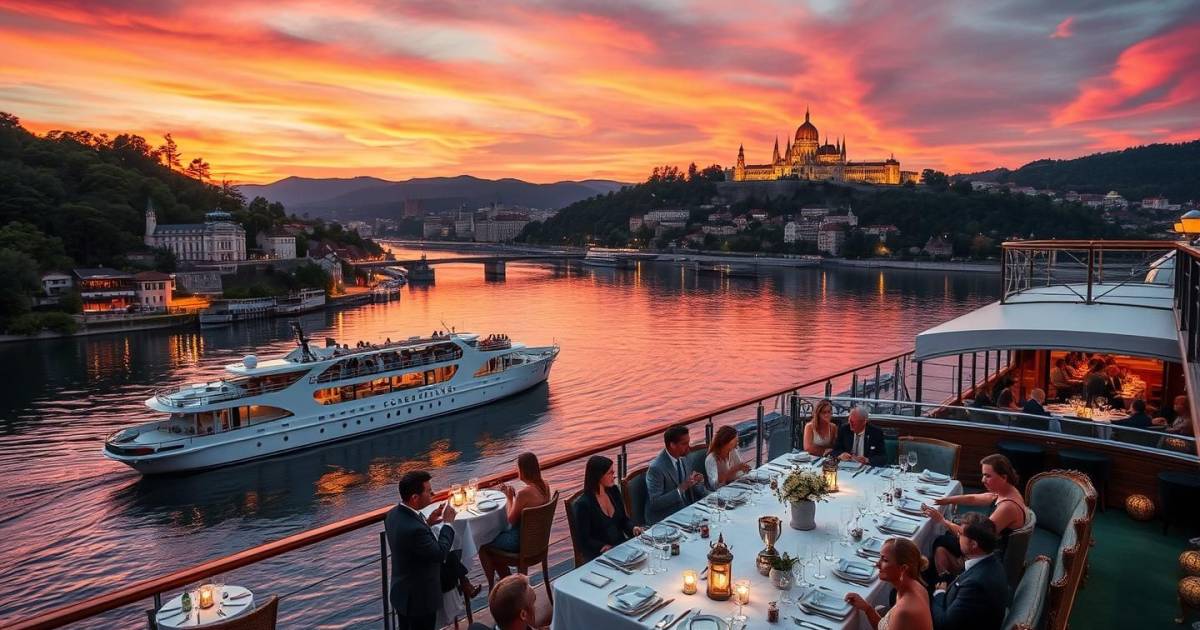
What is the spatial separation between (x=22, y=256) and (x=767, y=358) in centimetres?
4326

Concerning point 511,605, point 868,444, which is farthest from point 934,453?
point 511,605

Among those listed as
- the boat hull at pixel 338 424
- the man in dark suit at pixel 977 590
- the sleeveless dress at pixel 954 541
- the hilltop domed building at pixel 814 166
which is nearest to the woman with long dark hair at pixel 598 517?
the sleeveless dress at pixel 954 541

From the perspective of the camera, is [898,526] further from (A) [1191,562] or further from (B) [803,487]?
(A) [1191,562]

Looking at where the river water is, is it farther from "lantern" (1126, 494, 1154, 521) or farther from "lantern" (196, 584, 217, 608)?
"lantern" (1126, 494, 1154, 521)

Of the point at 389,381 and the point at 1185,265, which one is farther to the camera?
the point at 389,381

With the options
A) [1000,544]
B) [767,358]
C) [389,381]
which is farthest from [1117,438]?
[767,358]

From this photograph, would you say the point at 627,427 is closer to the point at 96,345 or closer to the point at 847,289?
the point at 96,345

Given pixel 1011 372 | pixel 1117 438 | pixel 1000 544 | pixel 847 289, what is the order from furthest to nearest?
1. pixel 847 289
2. pixel 1011 372
3. pixel 1117 438
4. pixel 1000 544

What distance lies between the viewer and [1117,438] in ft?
17.9

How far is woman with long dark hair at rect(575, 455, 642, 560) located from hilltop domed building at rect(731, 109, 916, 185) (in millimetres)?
135024

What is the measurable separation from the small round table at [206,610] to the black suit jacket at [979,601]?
3.16 m

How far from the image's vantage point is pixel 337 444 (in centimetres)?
2095

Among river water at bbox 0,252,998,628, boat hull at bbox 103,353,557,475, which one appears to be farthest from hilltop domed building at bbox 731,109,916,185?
boat hull at bbox 103,353,557,475

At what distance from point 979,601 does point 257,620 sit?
9.12ft
